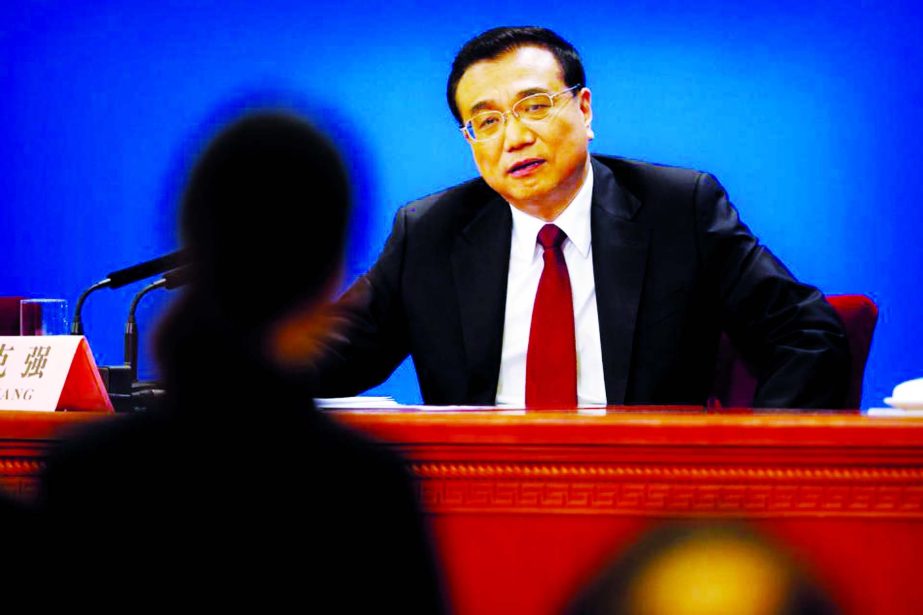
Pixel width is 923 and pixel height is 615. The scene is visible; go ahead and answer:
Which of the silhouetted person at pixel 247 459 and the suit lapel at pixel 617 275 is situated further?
the suit lapel at pixel 617 275

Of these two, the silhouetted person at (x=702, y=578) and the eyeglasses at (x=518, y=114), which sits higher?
the eyeglasses at (x=518, y=114)

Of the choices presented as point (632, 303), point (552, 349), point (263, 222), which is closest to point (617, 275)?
point (632, 303)

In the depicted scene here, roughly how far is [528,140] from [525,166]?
56mm

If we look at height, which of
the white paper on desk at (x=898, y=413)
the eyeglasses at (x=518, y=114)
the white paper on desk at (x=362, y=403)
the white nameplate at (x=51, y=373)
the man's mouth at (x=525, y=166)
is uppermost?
the eyeglasses at (x=518, y=114)

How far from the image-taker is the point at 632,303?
6.97 ft

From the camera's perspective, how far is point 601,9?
3434 mm

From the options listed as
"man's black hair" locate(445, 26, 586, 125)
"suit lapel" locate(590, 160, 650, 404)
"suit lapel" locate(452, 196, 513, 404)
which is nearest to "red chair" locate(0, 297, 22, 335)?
"suit lapel" locate(452, 196, 513, 404)

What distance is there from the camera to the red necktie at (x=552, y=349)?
207cm

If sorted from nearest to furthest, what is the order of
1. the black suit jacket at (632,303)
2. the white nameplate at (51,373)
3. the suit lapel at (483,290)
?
the white nameplate at (51,373) < the black suit jacket at (632,303) < the suit lapel at (483,290)

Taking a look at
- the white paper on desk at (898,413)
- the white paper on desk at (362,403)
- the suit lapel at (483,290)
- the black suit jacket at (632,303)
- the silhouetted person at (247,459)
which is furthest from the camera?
the suit lapel at (483,290)

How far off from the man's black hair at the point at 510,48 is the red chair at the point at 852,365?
68cm

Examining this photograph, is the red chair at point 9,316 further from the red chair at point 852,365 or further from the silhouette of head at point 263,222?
the silhouette of head at point 263,222


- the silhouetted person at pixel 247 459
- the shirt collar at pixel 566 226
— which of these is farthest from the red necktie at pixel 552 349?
the silhouetted person at pixel 247 459

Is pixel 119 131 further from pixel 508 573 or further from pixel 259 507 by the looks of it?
pixel 259 507
